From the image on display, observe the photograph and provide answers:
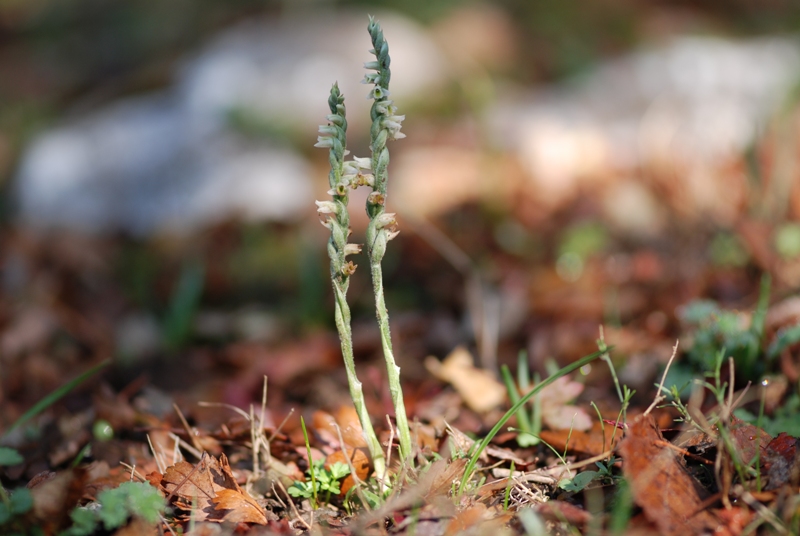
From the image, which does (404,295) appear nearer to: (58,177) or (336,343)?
(336,343)

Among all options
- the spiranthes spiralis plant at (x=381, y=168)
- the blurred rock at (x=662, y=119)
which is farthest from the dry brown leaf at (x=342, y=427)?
the blurred rock at (x=662, y=119)

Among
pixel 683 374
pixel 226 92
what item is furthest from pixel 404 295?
pixel 226 92

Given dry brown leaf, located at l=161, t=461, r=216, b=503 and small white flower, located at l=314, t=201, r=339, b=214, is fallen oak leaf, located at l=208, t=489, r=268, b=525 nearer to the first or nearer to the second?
dry brown leaf, located at l=161, t=461, r=216, b=503

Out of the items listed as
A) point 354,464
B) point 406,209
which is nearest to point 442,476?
point 354,464

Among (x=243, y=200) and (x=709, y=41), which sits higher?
(x=709, y=41)

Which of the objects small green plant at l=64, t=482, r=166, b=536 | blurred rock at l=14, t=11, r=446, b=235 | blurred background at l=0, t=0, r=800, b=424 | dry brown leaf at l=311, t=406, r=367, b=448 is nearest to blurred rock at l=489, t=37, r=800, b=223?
blurred background at l=0, t=0, r=800, b=424

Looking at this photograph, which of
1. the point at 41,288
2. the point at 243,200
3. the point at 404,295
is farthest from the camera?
the point at 243,200
